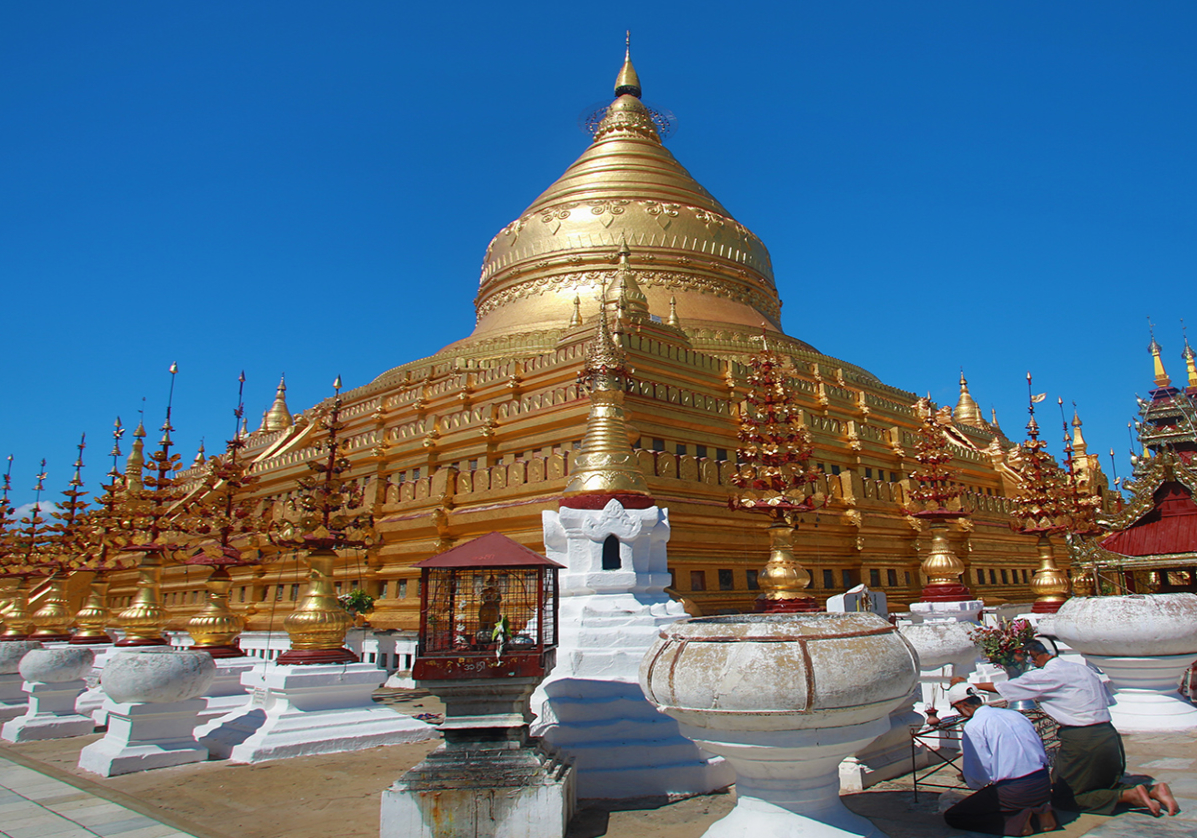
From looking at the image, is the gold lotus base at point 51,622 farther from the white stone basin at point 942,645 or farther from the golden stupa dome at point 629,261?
the white stone basin at point 942,645

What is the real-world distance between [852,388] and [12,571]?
81.4ft

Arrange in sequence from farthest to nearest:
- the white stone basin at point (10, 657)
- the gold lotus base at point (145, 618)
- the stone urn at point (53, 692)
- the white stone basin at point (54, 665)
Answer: the white stone basin at point (10, 657), the gold lotus base at point (145, 618), the white stone basin at point (54, 665), the stone urn at point (53, 692)

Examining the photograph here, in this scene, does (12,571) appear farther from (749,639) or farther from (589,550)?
(749,639)

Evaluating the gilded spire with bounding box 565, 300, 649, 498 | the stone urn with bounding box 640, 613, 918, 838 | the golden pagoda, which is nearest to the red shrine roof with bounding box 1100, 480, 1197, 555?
the golden pagoda

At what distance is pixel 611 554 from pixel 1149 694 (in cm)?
635

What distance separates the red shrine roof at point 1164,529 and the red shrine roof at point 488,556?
1395 centimetres

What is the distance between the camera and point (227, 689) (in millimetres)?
12578

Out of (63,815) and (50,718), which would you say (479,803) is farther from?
(50,718)

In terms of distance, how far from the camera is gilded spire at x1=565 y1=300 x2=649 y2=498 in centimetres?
1094

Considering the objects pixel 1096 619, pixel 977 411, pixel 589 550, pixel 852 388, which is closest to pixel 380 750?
pixel 589 550

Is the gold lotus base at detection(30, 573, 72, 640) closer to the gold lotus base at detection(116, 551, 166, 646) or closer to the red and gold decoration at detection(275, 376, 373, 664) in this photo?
the gold lotus base at detection(116, 551, 166, 646)

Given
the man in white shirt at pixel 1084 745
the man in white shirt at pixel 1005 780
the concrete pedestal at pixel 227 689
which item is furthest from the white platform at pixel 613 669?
the concrete pedestal at pixel 227 689

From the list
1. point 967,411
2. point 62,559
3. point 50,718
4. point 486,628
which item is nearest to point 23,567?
point 62,559

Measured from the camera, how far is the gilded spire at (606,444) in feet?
35.9
